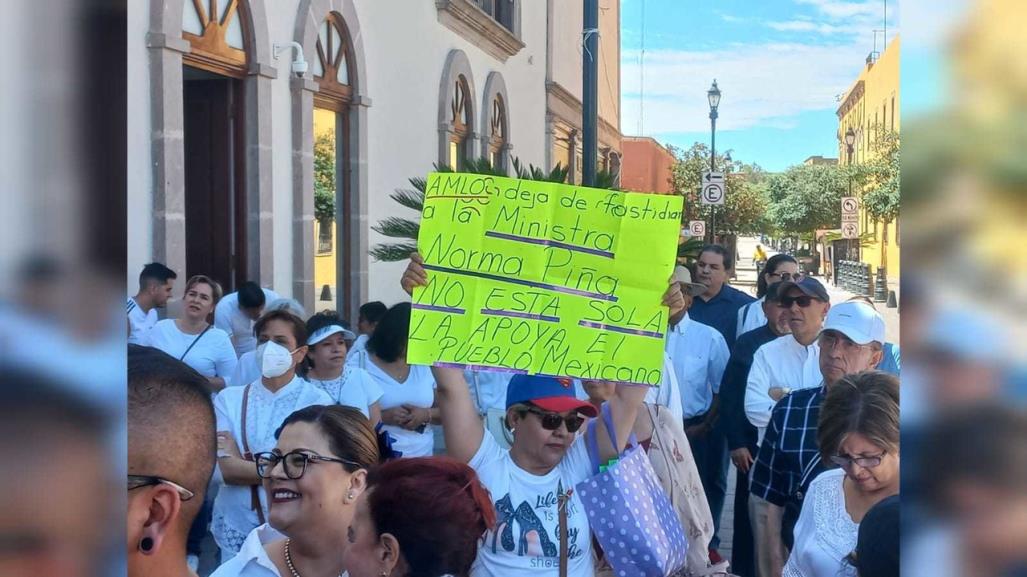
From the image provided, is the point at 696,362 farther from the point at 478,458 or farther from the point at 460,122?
the point at 460,122

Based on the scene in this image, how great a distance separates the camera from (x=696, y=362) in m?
5.93

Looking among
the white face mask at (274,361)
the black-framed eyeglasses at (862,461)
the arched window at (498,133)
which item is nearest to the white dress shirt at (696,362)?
the white face mask at (274,361)

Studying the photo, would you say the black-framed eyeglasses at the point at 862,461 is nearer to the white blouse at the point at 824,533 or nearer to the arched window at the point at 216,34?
the white blouse at the point at 824,533

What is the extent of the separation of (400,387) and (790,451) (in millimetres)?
2131

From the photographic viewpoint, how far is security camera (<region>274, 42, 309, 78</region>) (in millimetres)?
9875

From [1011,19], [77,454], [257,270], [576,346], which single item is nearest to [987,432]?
[1011,19]

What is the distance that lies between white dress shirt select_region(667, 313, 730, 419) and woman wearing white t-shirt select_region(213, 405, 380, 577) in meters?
3.07

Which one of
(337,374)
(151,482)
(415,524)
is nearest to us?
(151,482)

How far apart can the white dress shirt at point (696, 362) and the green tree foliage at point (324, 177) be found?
20.1ft

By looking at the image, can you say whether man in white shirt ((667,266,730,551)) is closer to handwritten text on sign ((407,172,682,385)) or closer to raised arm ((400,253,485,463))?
handwritten text on sign ((407,172,682,385))

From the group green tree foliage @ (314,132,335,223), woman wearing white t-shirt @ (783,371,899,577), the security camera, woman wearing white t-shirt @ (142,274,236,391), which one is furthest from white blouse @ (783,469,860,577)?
green tree foliage @ (314,132,335,223)

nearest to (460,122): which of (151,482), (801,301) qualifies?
(801,301)

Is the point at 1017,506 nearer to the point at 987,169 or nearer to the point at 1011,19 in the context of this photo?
the point at 987,169

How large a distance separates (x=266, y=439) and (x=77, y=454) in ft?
11.2
